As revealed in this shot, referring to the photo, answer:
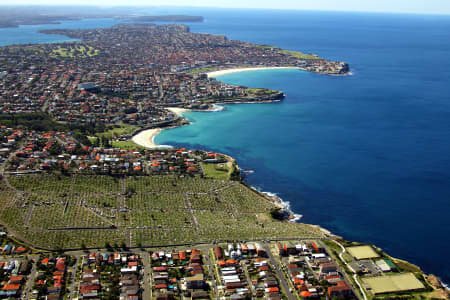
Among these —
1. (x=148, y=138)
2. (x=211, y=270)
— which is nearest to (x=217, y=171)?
(x=148, y=138)

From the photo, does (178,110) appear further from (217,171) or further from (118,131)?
(217,171)

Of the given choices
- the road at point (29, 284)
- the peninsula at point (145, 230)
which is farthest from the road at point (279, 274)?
the road at point (29, 284)

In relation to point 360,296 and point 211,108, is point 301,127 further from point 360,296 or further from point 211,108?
point 360,296

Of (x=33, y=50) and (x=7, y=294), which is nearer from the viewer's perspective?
(x=7, y=294)

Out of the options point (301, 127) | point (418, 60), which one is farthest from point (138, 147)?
point (418, 60)

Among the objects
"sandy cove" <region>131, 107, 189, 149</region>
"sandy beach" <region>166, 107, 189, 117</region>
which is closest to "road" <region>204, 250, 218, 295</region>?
"sandy cove" <region>131, 107, 189, 149</region>

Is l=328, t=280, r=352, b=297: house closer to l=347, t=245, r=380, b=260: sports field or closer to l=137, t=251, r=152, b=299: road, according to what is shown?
l=347, t=245, r=380, b=260: sports field

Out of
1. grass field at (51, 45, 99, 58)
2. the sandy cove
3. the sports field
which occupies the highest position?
grass field at (51, 45, 99, 58)
